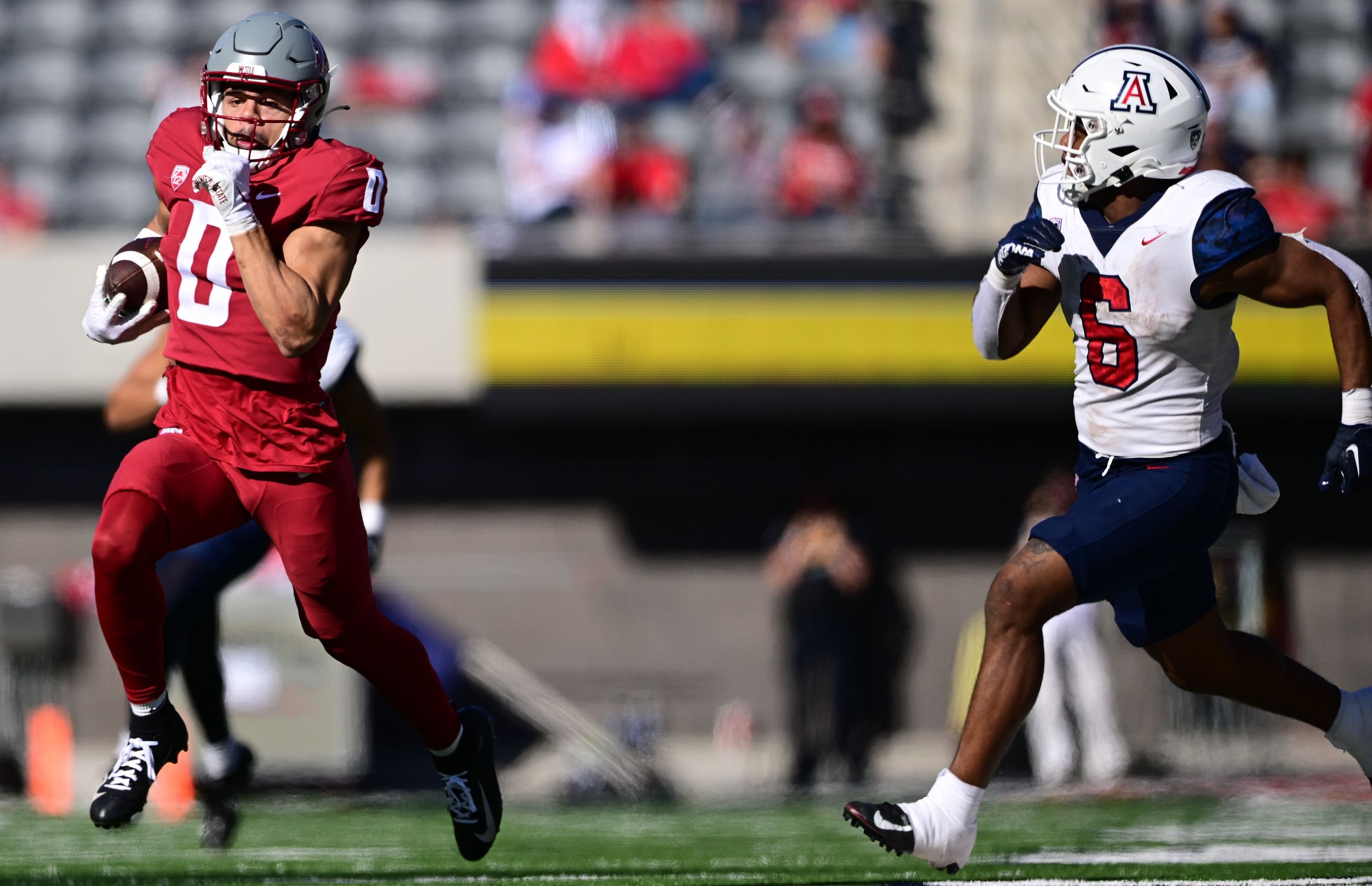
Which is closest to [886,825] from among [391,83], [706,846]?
[706,846]

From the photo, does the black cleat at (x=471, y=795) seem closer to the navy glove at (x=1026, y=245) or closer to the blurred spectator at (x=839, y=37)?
the navy glove at (x=1026, y=245)

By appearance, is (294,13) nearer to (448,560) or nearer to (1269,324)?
(448,560)

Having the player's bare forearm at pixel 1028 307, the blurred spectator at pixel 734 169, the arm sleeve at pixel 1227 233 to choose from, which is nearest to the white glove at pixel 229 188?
the player's bare forearm at pixel 1028 307

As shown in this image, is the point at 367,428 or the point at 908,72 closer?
the point at 367,428

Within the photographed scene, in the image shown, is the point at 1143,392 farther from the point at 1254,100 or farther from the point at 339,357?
the point at 1254,100

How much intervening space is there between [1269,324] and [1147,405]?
5.39 meters

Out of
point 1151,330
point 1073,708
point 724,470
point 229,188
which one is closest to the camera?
point 229,188

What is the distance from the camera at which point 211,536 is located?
3.71 m

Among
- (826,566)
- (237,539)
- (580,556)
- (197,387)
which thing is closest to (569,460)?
(580,556)

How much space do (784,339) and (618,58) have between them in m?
1.93

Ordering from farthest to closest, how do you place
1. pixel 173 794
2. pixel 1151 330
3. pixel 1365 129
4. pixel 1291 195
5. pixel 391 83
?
pixel 391 83 → pixel 1365 129 → pixel 1291 195 → pixel 173 794 → pixel 1151 330

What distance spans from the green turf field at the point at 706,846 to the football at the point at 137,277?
128 centimetres

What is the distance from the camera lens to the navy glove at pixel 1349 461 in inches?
139

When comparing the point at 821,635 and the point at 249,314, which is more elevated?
the point at 249,314
